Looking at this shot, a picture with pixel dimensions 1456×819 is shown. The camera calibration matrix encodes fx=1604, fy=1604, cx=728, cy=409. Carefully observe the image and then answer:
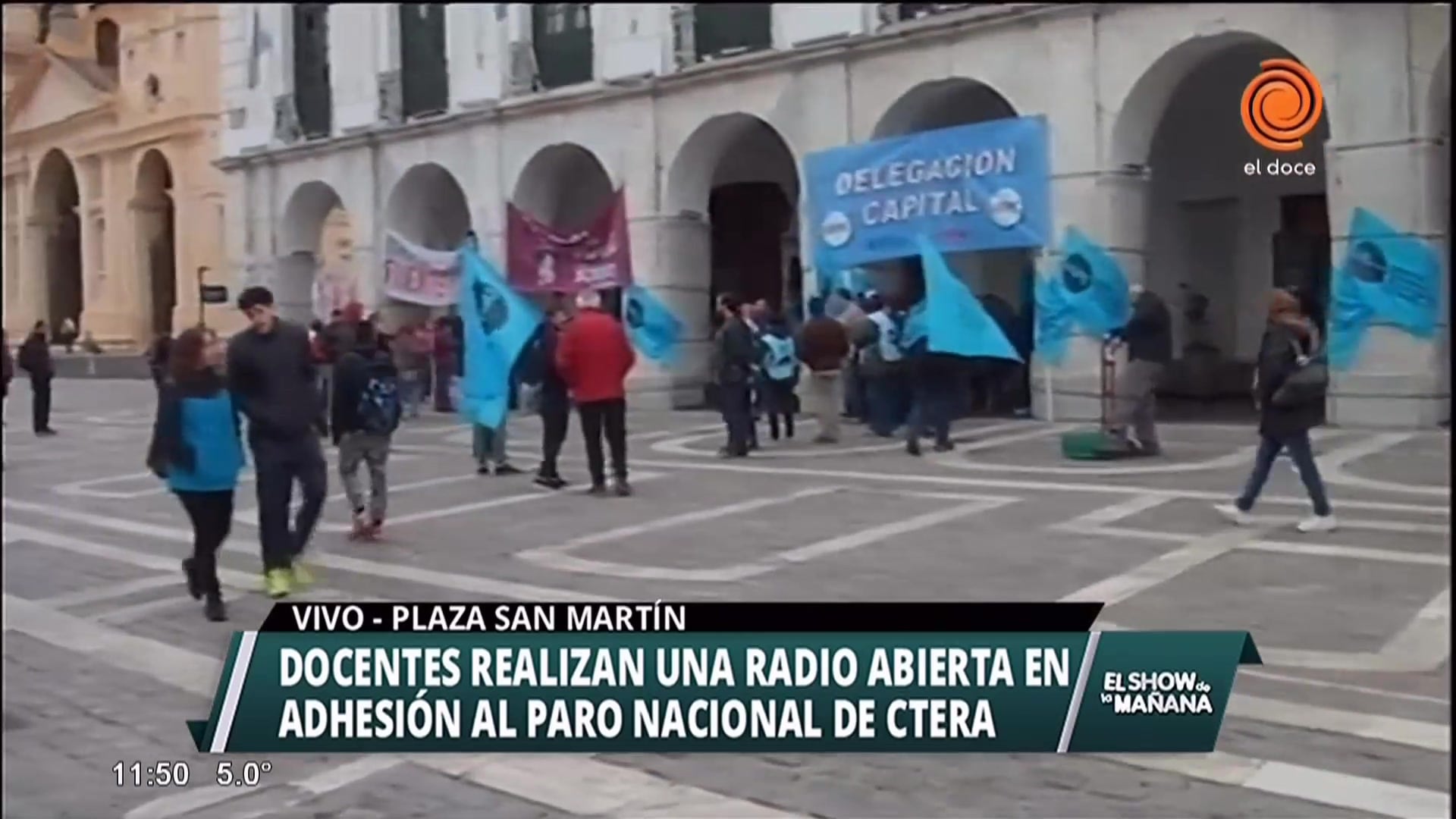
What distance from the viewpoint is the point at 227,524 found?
25.8 feet

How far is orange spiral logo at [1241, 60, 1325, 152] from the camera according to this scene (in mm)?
8141

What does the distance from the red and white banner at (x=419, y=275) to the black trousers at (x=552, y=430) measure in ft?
11.4

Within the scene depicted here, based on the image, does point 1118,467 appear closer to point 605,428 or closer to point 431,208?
point 605,428

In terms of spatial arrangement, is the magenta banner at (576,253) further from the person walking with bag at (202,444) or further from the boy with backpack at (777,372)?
the person walking with bag at (202,444)

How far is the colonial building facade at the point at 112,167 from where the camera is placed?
51.0 feet

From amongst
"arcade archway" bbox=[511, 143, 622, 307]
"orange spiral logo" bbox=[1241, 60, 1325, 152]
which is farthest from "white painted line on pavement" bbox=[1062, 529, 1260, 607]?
"arcade archway" bbox=[511, 143, 622, 307]

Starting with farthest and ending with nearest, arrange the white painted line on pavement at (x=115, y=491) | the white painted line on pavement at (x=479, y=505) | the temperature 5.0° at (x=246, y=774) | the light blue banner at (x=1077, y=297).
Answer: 1. the light blue banner at (x=1077, y=297)
2. the white painted line on pavement at (x=115, y=491)
3. the white painted line on pavement at (x=479, y=505)
4. the temperature 5.0° at (x=246, y=774)

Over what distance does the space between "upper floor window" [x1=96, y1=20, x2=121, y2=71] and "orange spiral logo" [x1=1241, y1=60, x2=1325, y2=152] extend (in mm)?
11586

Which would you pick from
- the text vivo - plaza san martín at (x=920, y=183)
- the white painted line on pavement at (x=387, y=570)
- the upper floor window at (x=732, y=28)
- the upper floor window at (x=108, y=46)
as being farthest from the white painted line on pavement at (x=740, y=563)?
the upper floor window at (x=732, y=28)

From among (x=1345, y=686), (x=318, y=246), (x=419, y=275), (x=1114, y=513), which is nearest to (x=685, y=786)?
(x=1345, y=686)

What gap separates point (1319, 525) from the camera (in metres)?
9.44

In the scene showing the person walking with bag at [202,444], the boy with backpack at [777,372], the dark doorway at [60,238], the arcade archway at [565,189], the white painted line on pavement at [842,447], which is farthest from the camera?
the arcade archway at [565,189]

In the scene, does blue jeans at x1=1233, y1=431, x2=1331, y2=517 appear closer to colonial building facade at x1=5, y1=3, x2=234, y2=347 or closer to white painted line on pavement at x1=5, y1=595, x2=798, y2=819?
white painted line on pavement at x1=5, y1=595, x2=798, y2=819

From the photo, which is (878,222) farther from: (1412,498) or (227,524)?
(227,524)
